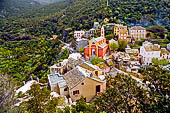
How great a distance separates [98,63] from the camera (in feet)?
116

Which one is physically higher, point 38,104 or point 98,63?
point 38,104

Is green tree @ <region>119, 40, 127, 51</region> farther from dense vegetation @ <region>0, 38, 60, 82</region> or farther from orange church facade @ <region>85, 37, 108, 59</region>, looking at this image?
dense vegetation @ <region>0, 38, 60, 82</region>

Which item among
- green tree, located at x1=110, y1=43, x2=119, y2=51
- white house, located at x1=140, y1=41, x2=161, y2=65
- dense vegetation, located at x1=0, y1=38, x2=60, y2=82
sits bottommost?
dense vegetation, located at x1=0, y1=38, x2=60, y2=82

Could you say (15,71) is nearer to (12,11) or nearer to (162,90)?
(162,90)

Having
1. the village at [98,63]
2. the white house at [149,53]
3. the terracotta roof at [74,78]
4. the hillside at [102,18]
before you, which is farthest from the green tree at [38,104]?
the hillside at [102,18]

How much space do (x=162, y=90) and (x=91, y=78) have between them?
9.07m

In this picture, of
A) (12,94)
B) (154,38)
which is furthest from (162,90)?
(154,38)

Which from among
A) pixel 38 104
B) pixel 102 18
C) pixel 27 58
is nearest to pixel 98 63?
pixel 38 104

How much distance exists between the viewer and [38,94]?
12.5 meters

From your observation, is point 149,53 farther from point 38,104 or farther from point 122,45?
point 38,104

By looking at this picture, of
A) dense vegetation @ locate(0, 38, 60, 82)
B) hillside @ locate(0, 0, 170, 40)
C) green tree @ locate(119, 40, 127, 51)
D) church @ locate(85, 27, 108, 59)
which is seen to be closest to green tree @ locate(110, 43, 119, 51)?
green tree @ locate(119, 40, 127, 51)

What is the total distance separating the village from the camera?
1914cm

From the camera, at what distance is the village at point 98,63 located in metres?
19.1

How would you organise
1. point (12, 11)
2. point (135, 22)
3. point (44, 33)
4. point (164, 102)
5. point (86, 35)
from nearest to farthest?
point (164, 102), point (86, 35), point (135, 22), point (44, 33), point (12, 11)
